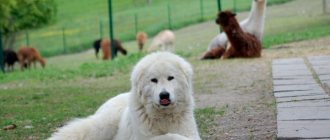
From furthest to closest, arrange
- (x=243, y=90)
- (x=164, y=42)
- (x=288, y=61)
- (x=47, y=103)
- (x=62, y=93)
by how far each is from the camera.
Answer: (x=164, y=42)
(x=288, y=61)
(x=62, y=93)
(x=47, y=103)
(x=243, y=90)

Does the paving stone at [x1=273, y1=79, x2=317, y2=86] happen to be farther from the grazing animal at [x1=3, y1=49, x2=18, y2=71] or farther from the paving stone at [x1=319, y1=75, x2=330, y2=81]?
the grazing animal at [x1=3, y1=49, x2=18, y2=71]

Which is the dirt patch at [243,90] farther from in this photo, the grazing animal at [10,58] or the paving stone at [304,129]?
the grazing animal at [10,58]

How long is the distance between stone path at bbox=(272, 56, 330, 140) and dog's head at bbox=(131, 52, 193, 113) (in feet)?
3.62

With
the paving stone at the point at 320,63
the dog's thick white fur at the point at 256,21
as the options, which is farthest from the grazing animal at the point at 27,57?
the paving stone at the point at 320,63

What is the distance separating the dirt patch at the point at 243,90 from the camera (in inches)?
308

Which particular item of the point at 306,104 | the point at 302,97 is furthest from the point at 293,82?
the point at 306,104

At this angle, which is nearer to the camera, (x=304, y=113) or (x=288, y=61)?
(x=304, y=113)

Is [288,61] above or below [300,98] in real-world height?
above

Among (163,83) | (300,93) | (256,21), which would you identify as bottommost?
(300,93)

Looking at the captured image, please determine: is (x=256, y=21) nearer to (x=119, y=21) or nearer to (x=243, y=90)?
(x=243, y=90)

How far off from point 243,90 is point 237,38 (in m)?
5.70

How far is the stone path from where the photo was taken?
268 inches

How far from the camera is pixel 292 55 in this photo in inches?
636

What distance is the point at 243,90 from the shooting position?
1139cm
